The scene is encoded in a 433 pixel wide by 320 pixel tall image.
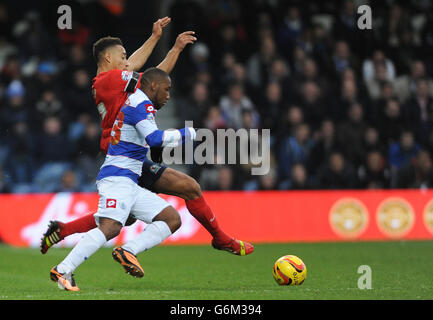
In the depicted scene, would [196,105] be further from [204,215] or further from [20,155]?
[204,215]

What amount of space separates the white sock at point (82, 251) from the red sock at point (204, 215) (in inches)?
46.4

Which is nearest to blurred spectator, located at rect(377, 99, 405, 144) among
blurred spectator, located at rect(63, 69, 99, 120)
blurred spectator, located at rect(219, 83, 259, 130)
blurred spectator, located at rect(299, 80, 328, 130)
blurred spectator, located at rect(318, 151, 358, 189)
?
blurred spectator, located at rect(299, 80, 328, 130)

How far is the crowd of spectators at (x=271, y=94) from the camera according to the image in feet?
45.3

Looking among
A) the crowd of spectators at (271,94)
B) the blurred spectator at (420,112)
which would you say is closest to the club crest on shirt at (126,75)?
the crowd of spectators at (271,94)

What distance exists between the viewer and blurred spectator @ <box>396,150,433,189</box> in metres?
14.5

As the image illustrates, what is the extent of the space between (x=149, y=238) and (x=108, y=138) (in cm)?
100

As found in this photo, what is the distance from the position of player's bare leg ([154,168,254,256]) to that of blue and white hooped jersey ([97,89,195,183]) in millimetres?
380

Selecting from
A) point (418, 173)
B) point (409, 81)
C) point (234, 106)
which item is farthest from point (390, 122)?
point (234, 106)

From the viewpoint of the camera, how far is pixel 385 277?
814cm

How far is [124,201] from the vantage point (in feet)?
23.1

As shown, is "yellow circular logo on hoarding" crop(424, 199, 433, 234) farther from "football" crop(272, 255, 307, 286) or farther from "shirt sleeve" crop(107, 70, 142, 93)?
"shirt sleeve" crop(107, 70, 142, 93)

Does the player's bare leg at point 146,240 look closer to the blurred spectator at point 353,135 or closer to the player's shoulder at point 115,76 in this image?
the player's shoulder at point 115,76

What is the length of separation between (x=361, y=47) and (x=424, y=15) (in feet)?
6.62
